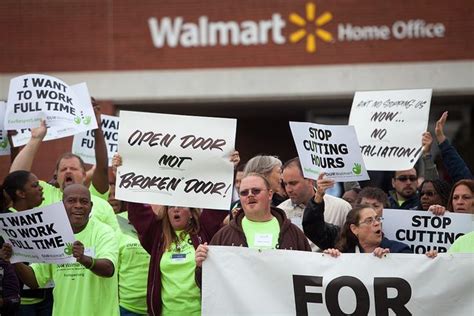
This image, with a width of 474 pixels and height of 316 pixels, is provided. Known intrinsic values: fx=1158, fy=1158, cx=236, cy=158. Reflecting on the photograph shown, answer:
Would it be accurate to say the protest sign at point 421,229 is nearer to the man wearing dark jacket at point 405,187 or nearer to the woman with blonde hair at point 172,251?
the man wearing dark jacket at point 405,187

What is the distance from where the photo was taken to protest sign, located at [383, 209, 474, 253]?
977 cm

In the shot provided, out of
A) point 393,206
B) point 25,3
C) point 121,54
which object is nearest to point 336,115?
point 121,54

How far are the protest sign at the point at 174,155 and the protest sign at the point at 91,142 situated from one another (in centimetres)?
334

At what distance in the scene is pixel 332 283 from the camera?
862 centimetres

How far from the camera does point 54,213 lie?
8805 millimetres

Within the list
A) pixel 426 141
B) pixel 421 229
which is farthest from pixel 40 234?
pixel 426 141

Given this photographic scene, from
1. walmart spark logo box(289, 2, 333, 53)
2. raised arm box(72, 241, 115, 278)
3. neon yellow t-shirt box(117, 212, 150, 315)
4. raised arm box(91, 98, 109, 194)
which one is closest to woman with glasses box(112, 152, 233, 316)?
raised arm box(72, 241, 115, 278)

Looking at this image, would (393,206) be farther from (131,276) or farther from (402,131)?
(131,276)

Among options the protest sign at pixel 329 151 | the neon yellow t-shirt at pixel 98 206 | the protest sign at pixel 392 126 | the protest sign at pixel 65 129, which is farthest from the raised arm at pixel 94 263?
the protest sign at pixel 392 126

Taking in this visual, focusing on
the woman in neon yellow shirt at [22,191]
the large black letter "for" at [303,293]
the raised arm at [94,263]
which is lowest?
the large black letter "for" at [303,293]

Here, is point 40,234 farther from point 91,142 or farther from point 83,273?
point 91,142

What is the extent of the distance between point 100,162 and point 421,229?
3.11 m

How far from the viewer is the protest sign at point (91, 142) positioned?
12672 millimetres

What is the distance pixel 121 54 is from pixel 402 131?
11344 mm
